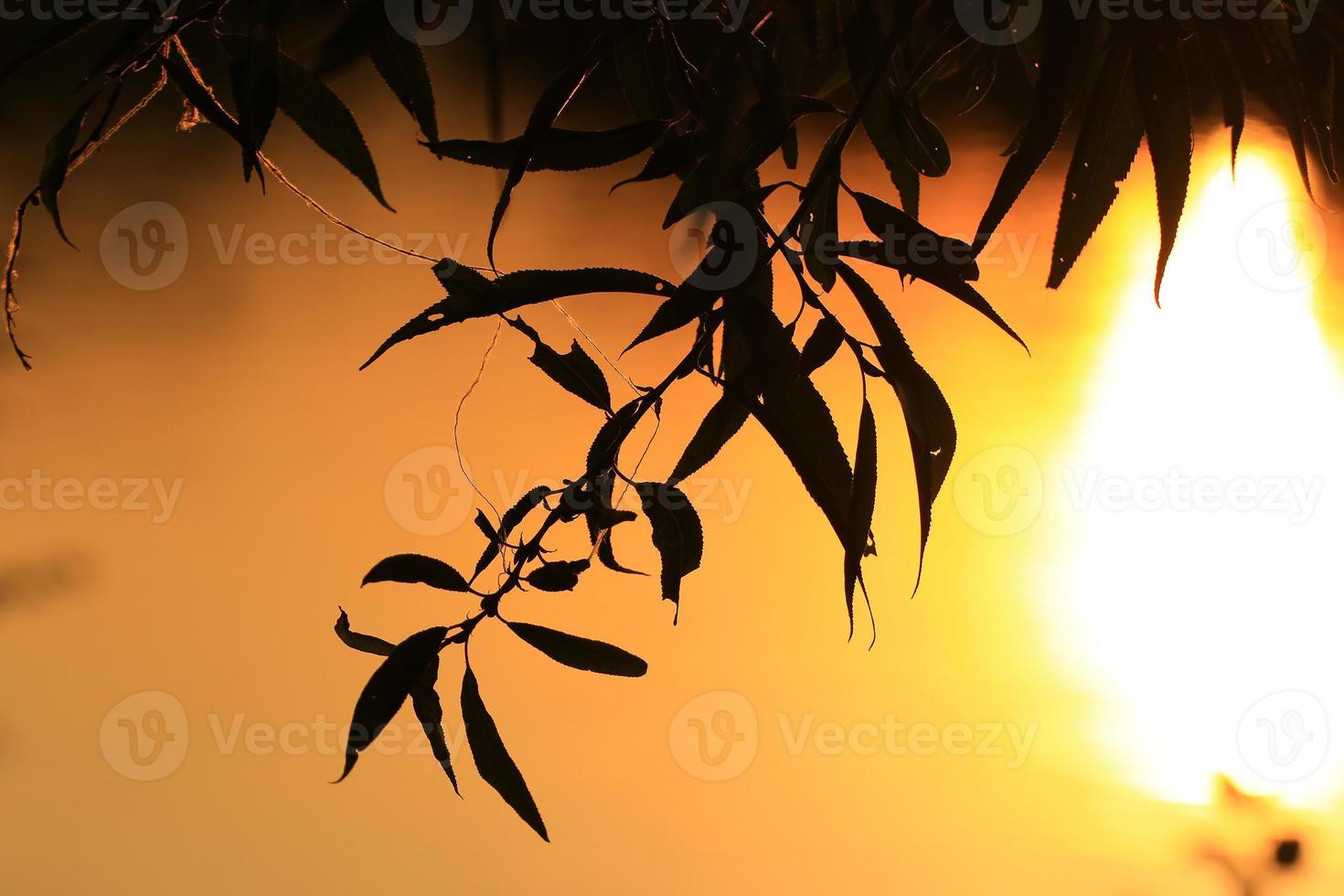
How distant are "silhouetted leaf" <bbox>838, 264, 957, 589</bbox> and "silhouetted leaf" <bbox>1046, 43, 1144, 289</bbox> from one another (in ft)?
0.20

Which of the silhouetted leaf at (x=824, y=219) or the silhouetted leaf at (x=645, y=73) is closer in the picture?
the silhouetted leaf at (x=824, y=219)

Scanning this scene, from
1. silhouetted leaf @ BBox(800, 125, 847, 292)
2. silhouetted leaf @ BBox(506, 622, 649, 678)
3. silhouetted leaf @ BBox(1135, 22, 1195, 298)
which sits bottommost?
silhouetted leaf @ BBox(506, 622, 649, 678)

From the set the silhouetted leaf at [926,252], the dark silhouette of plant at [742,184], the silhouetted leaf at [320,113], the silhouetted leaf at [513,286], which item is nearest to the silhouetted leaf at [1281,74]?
the dark silhouette of plant at [742,184]

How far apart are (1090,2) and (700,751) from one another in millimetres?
569

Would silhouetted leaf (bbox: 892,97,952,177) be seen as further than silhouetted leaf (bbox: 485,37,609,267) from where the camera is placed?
Yes

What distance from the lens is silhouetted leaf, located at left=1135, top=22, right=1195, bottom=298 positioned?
330mm

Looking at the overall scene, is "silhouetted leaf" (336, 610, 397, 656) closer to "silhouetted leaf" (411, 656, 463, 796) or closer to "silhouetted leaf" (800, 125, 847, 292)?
"silhouetted leaf" (411, 656, 463, 796)

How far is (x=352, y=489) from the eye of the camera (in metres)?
0.79

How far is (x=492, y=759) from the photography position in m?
0.37

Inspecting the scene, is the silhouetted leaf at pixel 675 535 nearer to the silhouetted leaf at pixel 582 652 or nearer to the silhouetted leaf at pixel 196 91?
the silhouetted leaf at pixel 582 652

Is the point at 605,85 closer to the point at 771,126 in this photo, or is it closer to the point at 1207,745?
the point at 771,126

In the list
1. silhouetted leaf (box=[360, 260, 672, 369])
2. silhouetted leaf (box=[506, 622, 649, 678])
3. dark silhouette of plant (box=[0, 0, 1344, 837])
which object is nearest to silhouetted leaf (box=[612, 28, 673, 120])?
dark silhouette of plant (box=[0, 0, 1344, 837])

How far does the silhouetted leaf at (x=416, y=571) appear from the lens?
1.19 feet

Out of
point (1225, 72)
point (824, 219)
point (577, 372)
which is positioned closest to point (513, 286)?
point (577, 372)
